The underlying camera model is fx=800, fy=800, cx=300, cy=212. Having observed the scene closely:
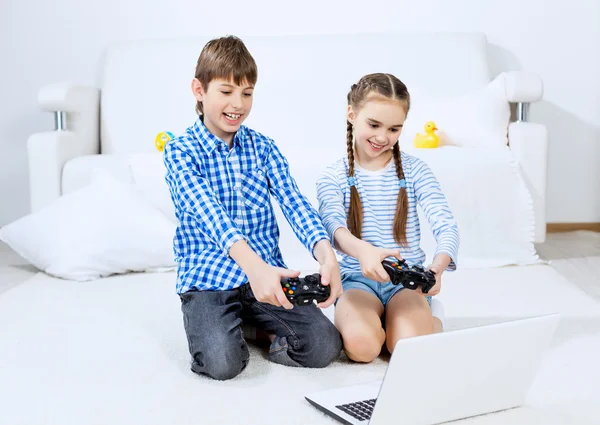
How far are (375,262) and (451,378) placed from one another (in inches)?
11.8

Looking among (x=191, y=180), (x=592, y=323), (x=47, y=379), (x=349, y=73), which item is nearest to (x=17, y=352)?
(x=47, y=379)

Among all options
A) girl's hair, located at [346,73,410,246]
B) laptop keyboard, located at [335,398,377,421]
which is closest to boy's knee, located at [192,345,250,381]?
laptop keyboard, located at [335,398,377,421]

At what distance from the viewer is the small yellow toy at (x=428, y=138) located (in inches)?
94.0

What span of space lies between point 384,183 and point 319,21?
1495 mm

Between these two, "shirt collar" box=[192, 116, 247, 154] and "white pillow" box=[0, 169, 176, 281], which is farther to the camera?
"white pillow" box=[0, 169, 176, 281]

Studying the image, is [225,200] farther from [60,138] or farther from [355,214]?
[60,138]

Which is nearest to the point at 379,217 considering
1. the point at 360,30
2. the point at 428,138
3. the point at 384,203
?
the point at 384,203

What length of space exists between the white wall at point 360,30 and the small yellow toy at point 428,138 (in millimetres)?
610

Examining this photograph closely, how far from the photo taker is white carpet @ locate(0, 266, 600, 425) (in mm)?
1190

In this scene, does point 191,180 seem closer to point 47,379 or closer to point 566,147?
point 47,379

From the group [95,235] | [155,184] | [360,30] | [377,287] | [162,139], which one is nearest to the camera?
[377,287]

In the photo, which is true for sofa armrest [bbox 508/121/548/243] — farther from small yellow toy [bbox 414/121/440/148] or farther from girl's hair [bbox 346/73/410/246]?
girl's hair [bbox 346/73/410/246]

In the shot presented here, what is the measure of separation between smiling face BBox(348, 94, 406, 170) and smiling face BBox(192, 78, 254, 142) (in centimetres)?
22

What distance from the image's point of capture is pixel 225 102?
143 centimetres
